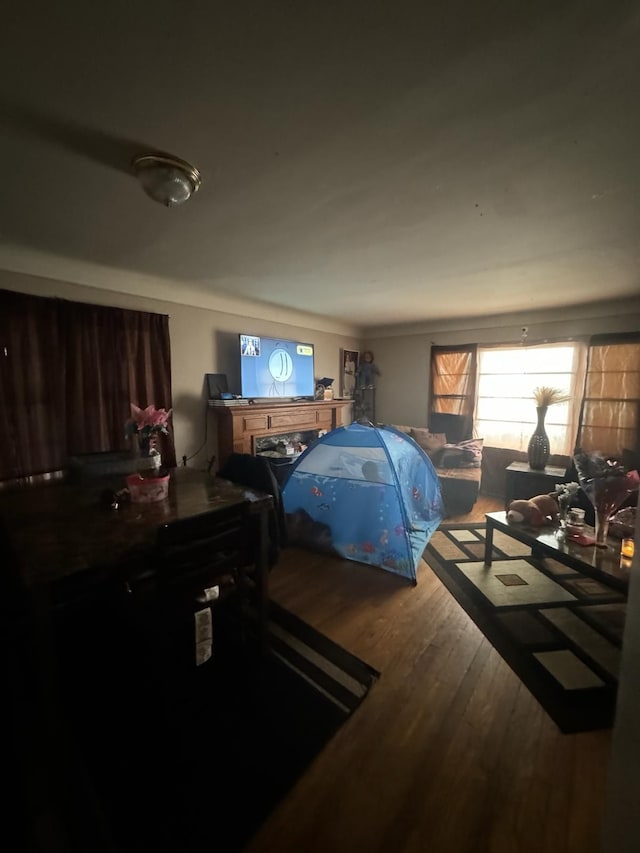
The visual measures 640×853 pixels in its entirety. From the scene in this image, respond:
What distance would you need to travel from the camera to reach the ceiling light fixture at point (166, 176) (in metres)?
1.21

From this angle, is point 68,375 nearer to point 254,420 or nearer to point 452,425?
point 254,420

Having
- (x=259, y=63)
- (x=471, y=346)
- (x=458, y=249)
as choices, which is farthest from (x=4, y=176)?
(x=471, y=346)

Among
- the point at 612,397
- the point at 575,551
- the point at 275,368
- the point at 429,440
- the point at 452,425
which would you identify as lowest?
the point at 575,551

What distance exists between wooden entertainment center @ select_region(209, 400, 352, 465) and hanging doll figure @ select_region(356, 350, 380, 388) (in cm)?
116

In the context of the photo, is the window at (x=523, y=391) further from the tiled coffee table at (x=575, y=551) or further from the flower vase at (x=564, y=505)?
the tiled coffee table at (x=575, y=551)

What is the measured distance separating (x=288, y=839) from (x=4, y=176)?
2566 millimetres

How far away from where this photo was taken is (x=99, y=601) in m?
1.41

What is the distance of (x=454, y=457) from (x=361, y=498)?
186 centimetres

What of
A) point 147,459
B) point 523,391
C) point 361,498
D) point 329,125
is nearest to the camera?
point 329,125

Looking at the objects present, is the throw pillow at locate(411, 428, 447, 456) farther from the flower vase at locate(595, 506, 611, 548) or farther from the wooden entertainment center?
the flower vase at locate(595, 506, 611, 548)

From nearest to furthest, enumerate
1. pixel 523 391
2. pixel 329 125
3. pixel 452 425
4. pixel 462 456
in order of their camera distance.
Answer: pixel 329 125, pixel 462 456, pixel 523 391, pixel 452 425

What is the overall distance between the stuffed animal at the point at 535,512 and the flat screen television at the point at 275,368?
96.8 inches

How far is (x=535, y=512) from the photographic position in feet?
7.36

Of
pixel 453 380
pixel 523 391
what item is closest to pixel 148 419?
pixel 453 380
